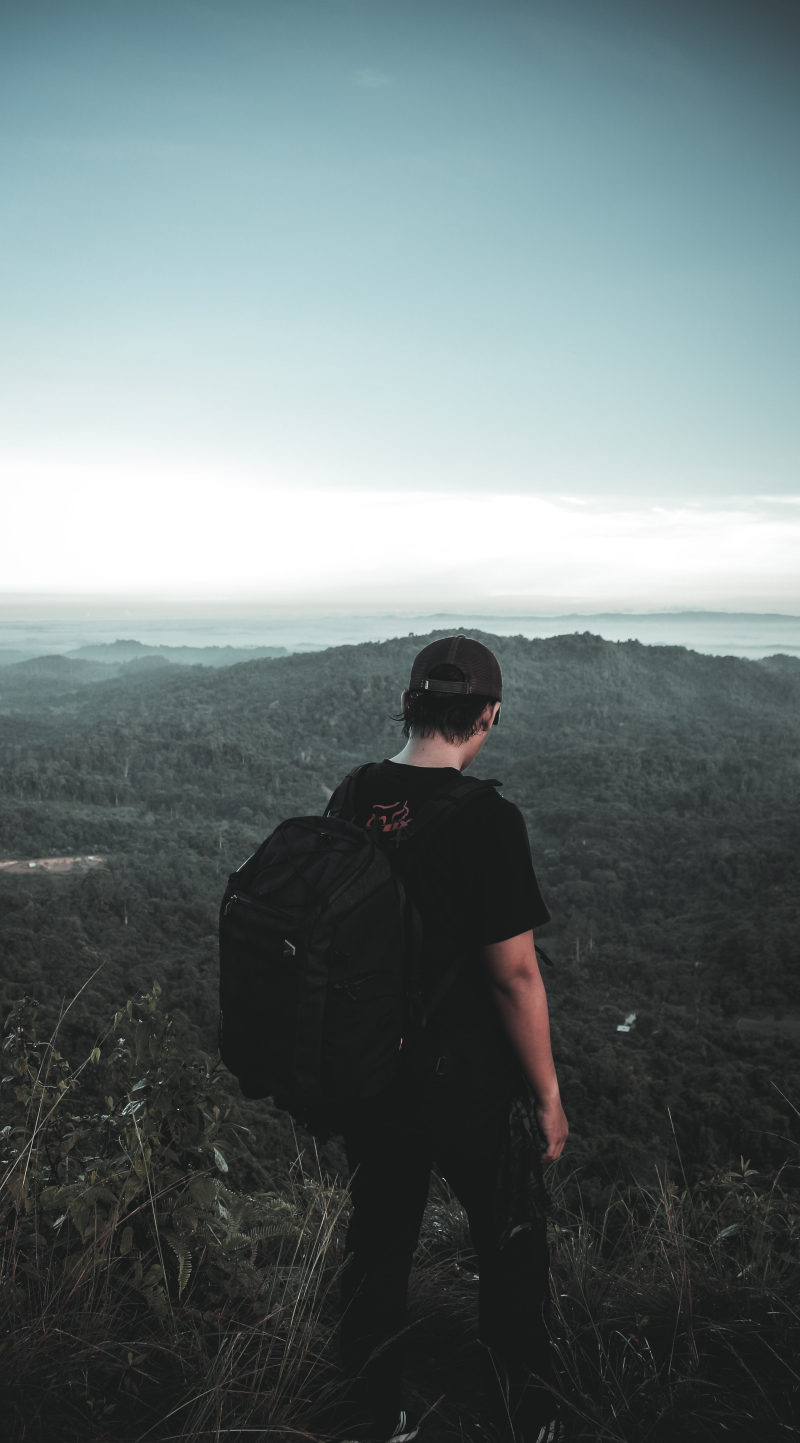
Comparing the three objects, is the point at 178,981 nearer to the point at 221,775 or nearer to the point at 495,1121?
the point at 495,1121

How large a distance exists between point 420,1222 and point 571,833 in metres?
80.8

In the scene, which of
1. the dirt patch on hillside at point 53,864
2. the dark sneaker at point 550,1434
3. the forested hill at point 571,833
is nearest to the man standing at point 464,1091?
the dark sneaker at point 550,1434

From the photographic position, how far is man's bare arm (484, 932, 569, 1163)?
1403mm

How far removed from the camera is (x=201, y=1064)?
1.87 m

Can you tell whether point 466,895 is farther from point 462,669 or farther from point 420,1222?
point 420,1222

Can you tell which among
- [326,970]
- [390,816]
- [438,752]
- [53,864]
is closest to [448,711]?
[438,752]

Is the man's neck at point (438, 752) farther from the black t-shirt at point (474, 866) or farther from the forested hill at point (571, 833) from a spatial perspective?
the forested hill at point (571, 833)

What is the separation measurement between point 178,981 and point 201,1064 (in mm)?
33404

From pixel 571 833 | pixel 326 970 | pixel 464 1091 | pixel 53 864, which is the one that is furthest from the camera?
pixel 571 833

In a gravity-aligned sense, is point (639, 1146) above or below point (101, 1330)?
below

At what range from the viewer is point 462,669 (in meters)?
1.56

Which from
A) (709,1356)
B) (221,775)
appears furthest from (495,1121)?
(221,775)

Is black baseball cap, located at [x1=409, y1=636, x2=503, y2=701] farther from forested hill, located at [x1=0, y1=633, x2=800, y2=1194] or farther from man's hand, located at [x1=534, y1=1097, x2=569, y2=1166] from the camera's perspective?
forested hill, located at [x1=0, y1=633, x2=800, y2=1194]

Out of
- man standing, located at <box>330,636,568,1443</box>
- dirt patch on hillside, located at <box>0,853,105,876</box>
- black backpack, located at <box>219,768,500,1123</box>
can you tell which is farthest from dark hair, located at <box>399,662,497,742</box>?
dirt patch on hillside, located at <box>0,853,105,876</box>
